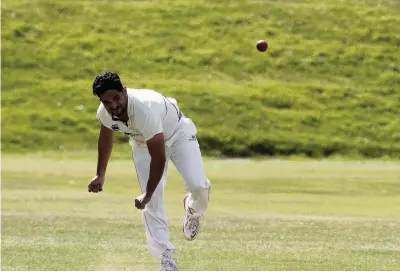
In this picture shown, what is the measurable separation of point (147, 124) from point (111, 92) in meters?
0.45

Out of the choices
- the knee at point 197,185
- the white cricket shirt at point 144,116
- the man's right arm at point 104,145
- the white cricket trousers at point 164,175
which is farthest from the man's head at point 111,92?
the knee at point 197,185

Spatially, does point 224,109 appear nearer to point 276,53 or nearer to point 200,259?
point 276,53

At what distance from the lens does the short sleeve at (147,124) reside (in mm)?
7660

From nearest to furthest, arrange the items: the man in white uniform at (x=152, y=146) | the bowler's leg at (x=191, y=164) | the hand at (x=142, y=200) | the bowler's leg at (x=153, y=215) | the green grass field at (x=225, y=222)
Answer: the man in white uniform at (x=152, y=146) < the hand at (x=142, y=200) < the bowler's leg at (x=153, y=215) < the bowler's leg at (x=191, y=164) < the green grass field at (x=225, y=222)

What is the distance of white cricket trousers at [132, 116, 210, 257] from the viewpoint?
8320 mm

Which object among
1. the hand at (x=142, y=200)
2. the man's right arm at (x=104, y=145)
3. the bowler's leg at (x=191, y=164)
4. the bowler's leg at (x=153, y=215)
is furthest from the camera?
the bowler's leg at (x=191, y=164)

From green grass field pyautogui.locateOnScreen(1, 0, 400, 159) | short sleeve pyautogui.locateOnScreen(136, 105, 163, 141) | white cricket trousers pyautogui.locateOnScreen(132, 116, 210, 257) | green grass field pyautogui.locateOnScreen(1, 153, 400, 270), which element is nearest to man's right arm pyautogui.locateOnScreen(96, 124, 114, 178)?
white cricket trousers pyautogui.locateOnScreen(132, 116, 210, 257)

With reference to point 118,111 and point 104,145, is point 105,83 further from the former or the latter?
point 104,145

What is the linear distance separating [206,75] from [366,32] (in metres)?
7.77

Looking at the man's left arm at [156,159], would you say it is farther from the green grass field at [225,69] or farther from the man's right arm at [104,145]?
the green grass field at [225,69]

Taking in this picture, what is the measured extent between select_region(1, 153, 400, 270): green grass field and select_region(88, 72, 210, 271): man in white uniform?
680 mm

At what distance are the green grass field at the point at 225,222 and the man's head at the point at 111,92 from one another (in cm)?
188

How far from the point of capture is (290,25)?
45656 mm

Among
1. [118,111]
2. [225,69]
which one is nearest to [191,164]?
[118,111]
